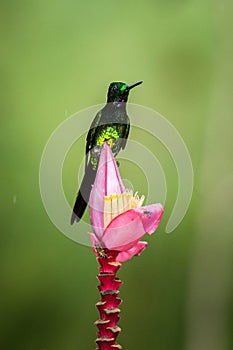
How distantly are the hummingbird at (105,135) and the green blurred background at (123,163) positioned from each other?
414 mm

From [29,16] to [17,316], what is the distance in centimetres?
80

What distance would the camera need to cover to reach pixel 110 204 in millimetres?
708

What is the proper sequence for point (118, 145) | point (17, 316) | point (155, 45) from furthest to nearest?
point (155, 45)
point (17, 316)
point (118, 145)

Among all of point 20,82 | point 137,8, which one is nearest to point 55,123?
point 20,82

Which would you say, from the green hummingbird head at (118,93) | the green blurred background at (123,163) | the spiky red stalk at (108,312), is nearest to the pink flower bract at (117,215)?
the spiky red stalk at (108,312)

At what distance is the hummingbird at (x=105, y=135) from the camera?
31.7 inches

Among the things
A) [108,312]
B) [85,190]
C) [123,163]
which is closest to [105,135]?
[85,190]

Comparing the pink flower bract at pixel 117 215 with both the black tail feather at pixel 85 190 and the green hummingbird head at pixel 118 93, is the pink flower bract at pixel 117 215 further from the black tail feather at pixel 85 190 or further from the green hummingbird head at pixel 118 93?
the green hummingbird head at pixel 118 93

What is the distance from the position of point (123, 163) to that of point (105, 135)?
0.45 m

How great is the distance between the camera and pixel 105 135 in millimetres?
827

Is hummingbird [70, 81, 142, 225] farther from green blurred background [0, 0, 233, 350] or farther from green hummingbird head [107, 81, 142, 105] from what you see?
green blurred background [0, 0, 233, 350]

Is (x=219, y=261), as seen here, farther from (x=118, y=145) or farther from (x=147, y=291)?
(x=118, y=145)

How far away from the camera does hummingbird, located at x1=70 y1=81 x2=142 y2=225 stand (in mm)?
806

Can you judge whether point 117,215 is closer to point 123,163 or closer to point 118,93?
point 118,93
